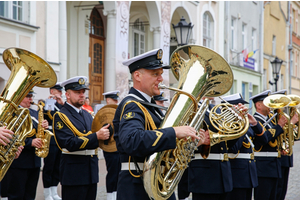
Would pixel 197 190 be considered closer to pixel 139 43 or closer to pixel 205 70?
pixel 205 70

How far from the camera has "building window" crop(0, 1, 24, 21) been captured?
9938 mm

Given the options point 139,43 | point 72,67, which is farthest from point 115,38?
point 139,43

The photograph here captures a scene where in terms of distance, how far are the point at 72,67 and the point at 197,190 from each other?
11223mm

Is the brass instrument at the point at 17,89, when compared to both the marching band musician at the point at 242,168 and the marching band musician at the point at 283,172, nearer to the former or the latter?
the marching band musician at the point at 242,168

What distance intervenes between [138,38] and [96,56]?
3193 mm

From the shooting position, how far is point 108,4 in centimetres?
1321

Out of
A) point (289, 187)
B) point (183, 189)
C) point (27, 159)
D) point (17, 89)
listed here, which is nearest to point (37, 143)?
point (27, 159)

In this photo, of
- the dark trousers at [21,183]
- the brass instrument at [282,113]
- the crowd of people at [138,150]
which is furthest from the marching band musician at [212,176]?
the dark trousers at [21,183]

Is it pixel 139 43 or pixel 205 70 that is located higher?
pixel 139 43

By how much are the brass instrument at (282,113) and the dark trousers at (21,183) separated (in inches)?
150

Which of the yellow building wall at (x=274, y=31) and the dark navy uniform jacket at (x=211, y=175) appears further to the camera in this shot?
the yellow building wall at (x=274, y=31)

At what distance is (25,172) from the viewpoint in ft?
18.9

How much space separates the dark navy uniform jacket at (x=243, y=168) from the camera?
16.5 feet

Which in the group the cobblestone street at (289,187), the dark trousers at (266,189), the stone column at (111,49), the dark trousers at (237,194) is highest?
the stone column at (111,49)
